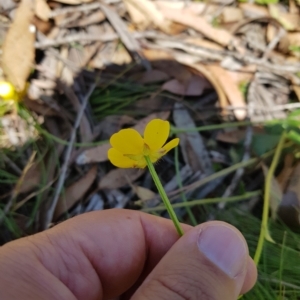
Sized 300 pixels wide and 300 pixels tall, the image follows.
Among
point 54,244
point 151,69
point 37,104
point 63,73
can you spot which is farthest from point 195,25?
point 54,244

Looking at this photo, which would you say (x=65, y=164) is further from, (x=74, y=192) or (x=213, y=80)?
(x=213, y=80)

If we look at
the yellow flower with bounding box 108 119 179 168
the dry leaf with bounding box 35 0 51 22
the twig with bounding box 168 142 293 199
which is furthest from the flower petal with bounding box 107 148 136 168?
the dry leaf with bounding box 35 0 51 22

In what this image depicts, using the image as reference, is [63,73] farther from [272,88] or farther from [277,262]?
[277,262]

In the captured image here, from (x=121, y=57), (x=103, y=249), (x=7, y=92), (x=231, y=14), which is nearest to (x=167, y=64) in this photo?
(x=121, y=57)

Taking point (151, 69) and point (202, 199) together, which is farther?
point (151, 69)

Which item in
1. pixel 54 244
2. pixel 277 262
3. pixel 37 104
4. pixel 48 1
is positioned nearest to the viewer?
pixel 54 244

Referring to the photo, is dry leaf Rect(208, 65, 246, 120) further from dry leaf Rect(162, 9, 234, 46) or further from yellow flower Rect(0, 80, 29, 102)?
yellow flower Rect(0, 80, 29, 102)
